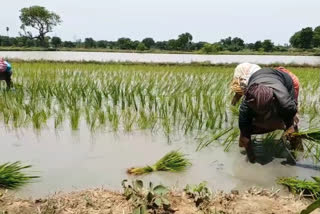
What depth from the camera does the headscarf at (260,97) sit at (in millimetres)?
2486

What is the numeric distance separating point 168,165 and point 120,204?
796mm

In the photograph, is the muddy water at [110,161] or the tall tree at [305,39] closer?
the muddy water at [110,161]

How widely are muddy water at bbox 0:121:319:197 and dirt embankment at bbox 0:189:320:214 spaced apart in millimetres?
319

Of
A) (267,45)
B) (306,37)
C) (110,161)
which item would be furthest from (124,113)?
(306,37)

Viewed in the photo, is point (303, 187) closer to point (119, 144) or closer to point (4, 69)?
point (119, 144)

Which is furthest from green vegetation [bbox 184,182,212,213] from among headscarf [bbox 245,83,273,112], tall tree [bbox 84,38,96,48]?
tall tree [bbox 84,38,96,48]

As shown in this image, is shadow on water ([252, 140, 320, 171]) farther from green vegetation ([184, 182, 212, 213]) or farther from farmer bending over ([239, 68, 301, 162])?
green vegetation ([184, 182, 212, 213])

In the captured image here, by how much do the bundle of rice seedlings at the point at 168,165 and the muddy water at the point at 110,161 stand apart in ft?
0.18

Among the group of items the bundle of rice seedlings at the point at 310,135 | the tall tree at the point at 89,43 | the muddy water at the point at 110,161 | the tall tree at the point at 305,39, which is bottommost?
the muddy water at the point at 110,161

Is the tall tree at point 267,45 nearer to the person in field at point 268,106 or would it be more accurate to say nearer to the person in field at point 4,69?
the person in field at point 4,69

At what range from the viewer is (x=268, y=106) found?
2523 millimetres

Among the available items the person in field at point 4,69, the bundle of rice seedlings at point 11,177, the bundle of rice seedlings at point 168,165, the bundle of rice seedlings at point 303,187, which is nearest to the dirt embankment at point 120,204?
the bundle of rice seedlings at point 303,187

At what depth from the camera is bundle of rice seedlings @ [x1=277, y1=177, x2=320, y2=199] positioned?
210 cm

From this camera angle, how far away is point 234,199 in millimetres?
1959
